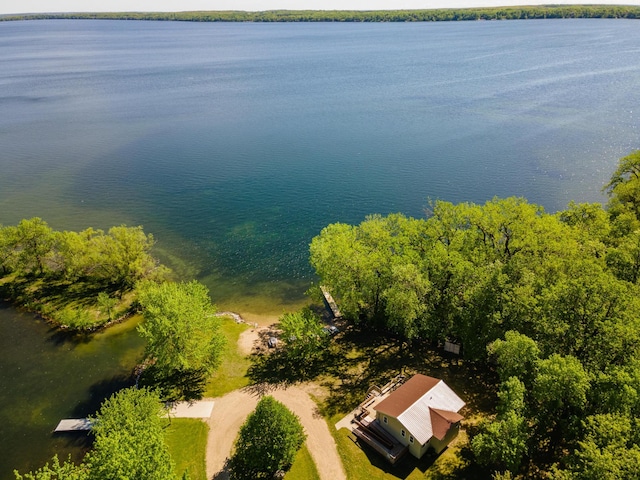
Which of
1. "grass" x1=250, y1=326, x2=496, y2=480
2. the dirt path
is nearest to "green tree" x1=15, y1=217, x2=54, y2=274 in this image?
"grass" x1=250, y1=326, x2=496, y2=480

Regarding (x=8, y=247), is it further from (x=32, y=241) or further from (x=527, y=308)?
(x=527, y=308)

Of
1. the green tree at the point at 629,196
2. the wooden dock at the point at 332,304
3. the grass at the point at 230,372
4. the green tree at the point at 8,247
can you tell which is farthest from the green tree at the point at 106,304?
the green tree at the point at 629,196

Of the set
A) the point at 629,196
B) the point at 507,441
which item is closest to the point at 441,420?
the point at 507,441

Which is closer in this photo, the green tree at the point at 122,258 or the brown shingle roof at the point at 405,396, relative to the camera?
the brown shingle roof at the point at 405,396

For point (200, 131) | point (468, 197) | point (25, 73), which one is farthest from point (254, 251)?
point (25, 73)

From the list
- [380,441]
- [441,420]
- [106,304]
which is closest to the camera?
[441,420]

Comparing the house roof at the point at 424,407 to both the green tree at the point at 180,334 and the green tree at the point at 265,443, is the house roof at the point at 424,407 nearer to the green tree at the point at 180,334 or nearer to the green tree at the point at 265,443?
the green tree at the point at 265,443
